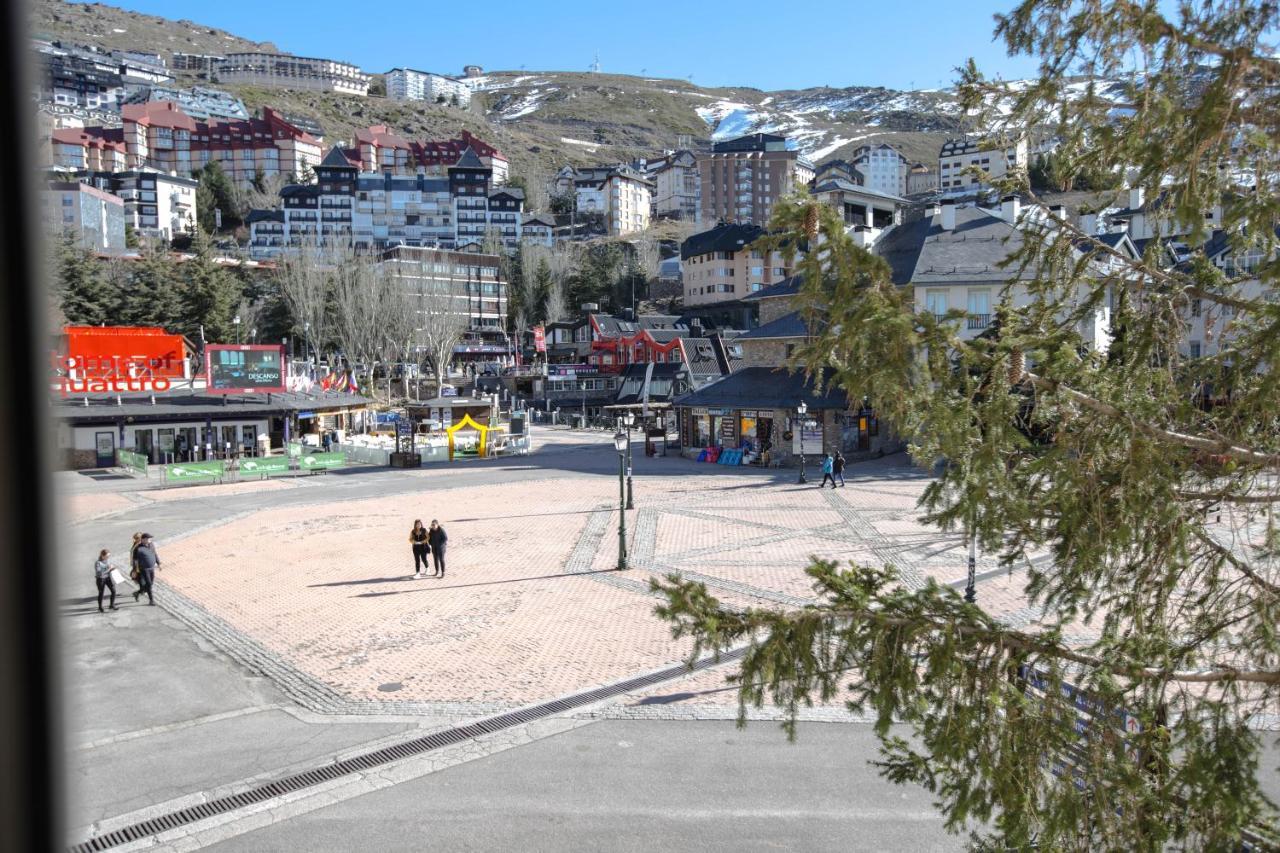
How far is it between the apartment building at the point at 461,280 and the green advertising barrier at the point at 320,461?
126 feet

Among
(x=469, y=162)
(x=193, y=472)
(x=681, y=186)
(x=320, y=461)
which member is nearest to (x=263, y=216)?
(x=469, y=162)

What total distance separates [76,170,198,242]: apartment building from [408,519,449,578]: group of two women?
9684 cm

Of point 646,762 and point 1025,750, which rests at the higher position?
point 1025,750

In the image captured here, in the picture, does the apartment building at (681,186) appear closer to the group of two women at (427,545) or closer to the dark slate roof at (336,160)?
the dark slate roof at (336,160)

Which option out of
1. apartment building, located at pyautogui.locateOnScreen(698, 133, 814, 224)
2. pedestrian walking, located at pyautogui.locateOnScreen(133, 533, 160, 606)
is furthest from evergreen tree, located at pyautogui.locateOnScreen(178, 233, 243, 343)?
apartment building, located at pyautogui.locateOnScreen(698, 133, 814, 224)

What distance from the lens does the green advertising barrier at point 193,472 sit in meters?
32.6

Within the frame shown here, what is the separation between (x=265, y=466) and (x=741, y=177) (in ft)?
403

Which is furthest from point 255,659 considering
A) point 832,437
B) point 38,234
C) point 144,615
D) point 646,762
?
point 832,437

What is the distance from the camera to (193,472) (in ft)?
108

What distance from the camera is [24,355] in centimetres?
192

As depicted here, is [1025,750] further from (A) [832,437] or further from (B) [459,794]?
(A) [832,437]

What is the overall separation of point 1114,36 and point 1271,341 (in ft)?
6.22

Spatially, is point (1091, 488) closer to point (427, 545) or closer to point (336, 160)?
point (427, 545)

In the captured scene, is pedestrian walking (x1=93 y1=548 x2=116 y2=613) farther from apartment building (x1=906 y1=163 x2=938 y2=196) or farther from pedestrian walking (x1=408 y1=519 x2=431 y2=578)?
apartment building (x1=906 y1=163 x2=938 y2=196)
